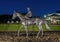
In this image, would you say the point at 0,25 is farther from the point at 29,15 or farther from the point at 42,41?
the point at 42,41

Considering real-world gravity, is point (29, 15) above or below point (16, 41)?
above

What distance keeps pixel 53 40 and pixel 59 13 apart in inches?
734

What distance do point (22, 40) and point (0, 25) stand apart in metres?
15.8

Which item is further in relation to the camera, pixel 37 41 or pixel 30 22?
pixel 30 22

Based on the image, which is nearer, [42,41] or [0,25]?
[42,41]

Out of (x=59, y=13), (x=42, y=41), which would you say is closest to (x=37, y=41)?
(x=42, y=41)

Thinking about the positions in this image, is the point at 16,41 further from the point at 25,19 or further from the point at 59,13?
the point at 59,13

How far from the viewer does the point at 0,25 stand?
1490 inches

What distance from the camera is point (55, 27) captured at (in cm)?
3653

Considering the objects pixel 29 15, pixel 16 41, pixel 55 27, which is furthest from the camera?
pixel 55 27

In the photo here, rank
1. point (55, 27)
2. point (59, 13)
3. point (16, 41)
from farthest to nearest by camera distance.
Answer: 1. point (59, 13)
2. point (55, 27)
3. point (16, 41)

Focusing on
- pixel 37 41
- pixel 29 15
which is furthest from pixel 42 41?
pixel 29 15

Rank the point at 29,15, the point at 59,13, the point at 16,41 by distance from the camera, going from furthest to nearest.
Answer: the point at 59,13 → the point at 29,15 → the point at 16,41

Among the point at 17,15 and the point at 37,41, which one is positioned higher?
the point at 17,15
